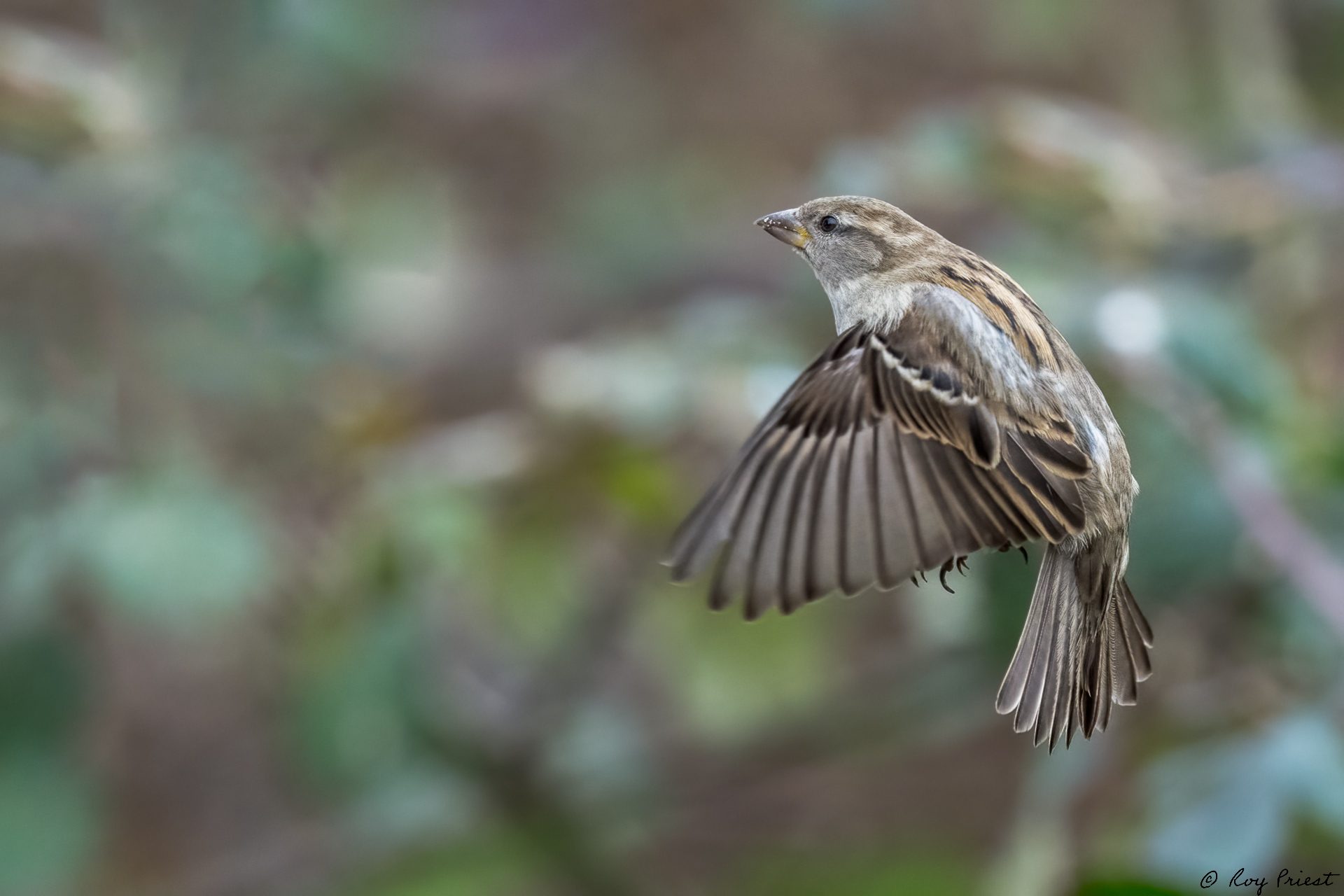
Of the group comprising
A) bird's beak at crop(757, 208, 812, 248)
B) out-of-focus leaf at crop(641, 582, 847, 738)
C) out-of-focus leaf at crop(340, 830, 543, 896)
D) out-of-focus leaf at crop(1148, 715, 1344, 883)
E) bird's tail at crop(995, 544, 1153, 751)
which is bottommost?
out-of-focus leaf at crop(340, 830, 543, 896)

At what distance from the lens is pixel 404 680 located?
216 cm

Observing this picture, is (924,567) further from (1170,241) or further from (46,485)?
(46,485)

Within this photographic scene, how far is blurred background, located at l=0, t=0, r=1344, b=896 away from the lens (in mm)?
1788

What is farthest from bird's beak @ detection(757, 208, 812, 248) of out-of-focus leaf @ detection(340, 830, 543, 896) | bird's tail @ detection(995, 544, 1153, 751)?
out-of-focus leaf @ detection(340, 830, 543, 896)

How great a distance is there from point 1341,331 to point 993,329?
2591 mm

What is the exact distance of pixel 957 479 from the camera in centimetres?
110

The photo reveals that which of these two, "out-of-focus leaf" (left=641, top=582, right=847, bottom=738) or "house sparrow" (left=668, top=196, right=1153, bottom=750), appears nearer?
"house sparrow" (left=668, top=196, right=1153, bottom=750)

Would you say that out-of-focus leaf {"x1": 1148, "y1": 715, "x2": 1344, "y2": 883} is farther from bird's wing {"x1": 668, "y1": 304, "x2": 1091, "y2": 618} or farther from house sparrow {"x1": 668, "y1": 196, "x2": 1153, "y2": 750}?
bird's wing {"x1": 668, "y1": 304, "x2": 1091, "y2": 618}

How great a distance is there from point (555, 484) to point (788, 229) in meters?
0.89

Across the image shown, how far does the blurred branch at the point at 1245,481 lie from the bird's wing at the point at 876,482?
50 cm

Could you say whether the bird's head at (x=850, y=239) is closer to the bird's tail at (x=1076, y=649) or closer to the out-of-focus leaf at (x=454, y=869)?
the bird's tail at (x=1076, y=649)

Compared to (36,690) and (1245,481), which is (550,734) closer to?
(36,690)

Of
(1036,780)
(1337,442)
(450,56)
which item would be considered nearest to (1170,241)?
(1337,442)

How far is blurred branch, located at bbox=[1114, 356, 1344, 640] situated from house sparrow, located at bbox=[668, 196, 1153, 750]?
Answer: 398mm
